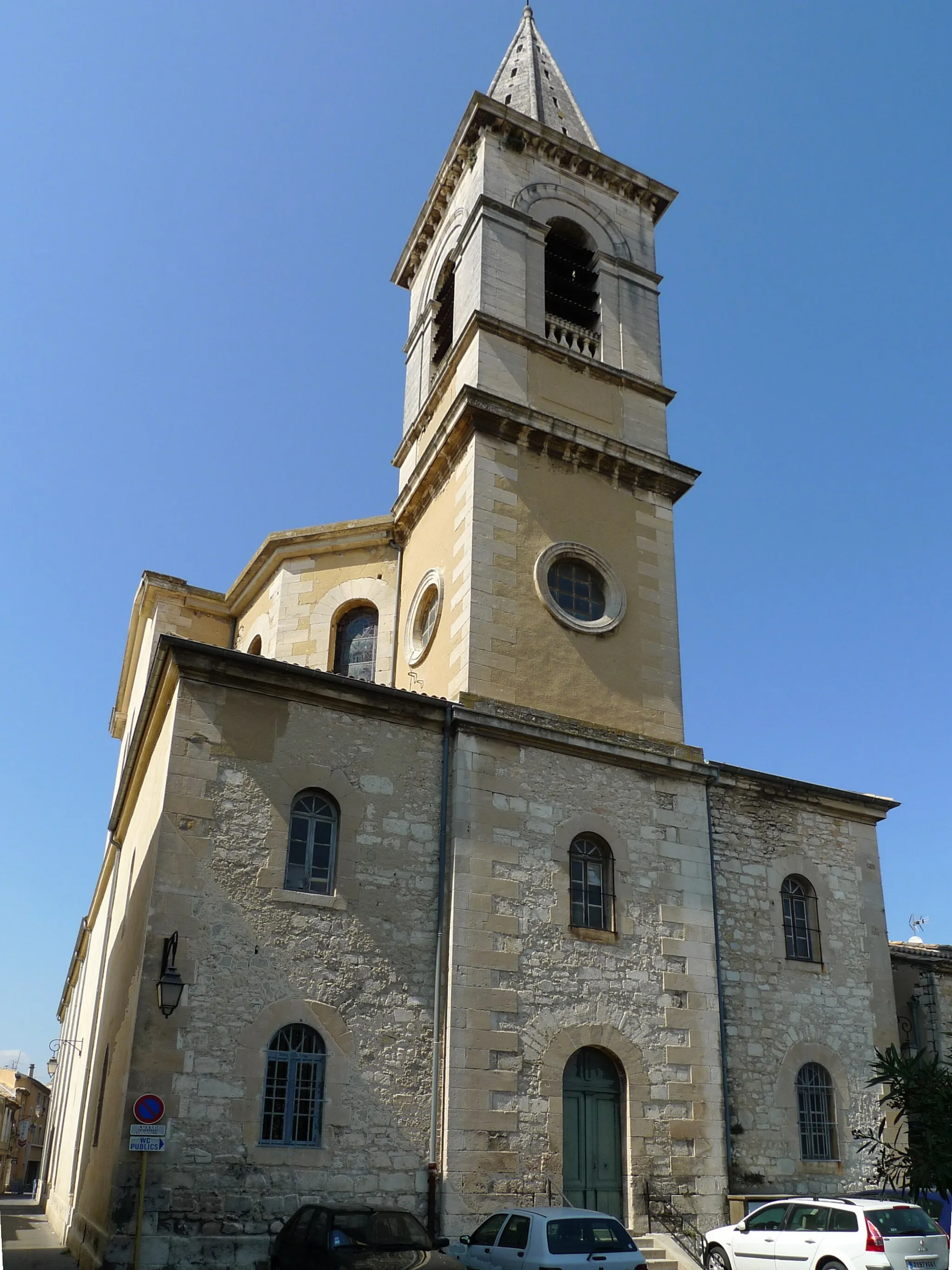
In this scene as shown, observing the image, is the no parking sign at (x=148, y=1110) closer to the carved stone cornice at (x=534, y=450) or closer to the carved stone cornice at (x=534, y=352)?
the carved stone cornice at (x=534, y=450)

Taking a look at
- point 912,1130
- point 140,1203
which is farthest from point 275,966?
point 912,1130

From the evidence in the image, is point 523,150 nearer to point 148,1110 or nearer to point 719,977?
point 719,977

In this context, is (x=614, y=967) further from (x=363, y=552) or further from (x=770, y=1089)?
(x=363, y=552)

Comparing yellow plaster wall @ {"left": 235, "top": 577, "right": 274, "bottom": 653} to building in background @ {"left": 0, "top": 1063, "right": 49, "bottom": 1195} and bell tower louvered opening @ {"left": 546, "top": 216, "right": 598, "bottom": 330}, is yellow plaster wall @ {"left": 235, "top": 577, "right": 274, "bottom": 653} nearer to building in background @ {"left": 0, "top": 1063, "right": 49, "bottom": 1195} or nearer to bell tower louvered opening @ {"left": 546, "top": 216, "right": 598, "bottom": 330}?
bell tower louvered opening @ {"left": 546, "top": 216, "right": 598, "bottom": 330}

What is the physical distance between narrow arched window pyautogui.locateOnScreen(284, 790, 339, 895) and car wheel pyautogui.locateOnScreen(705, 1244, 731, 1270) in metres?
6.28

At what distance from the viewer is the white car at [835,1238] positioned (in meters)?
10.8

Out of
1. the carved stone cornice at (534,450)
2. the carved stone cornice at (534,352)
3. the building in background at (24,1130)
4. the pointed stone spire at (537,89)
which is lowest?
the building in background at (24,1130)

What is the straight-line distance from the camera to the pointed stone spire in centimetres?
2239

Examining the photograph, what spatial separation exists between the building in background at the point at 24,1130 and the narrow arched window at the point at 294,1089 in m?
52.0

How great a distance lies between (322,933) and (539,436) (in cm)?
860

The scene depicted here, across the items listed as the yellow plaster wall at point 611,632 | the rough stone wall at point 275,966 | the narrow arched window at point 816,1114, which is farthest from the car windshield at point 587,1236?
the yellow plaster wall at point 611,632

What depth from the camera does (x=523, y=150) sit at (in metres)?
20.0

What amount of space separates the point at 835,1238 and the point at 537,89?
21.6 metres

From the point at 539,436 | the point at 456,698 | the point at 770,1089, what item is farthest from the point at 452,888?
the point at 539,436
